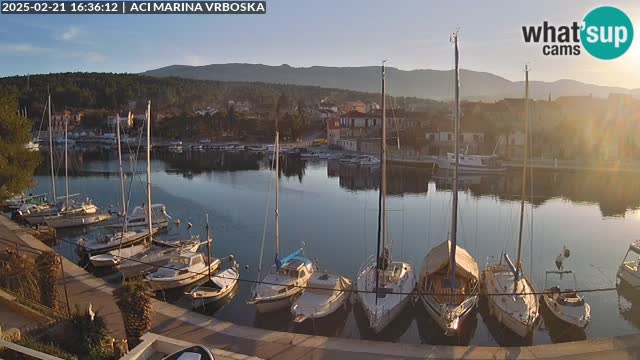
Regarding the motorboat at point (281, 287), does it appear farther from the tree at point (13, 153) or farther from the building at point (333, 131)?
the building at point (333, 131)

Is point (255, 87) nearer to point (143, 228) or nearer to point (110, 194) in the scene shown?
point (110, 194)

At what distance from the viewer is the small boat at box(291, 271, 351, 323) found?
13.5 metres

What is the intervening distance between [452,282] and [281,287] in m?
4.74

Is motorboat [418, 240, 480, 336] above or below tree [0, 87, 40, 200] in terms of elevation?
below

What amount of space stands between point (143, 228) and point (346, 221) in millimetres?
11268

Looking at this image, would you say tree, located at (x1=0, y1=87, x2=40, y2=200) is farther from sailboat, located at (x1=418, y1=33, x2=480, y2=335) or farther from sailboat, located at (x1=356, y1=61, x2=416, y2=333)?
sailboat, located at (x1=418, y1=33, x2=480, y2=335)

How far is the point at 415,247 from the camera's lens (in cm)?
2362

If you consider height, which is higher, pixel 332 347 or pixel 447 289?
pixel 447 289

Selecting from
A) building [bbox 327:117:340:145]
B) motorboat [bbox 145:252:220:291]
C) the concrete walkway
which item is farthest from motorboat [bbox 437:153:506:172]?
the concrete walkway

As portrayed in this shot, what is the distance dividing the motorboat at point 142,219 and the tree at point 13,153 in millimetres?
4331

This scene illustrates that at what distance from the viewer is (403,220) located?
99.5ft

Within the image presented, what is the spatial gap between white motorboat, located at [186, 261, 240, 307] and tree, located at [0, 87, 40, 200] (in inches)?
350

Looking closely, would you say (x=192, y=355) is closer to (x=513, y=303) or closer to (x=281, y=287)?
(x=281, y=287)

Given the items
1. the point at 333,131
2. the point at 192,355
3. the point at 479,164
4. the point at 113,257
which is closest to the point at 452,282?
the point at 192,355
